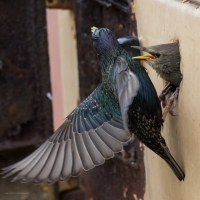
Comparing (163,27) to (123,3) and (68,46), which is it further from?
(68,46)

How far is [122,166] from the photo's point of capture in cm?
244

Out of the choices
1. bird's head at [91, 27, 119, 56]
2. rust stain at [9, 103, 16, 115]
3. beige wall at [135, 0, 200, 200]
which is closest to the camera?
beige wall at [135, 0, 200, 200]

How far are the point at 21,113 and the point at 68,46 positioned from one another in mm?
612

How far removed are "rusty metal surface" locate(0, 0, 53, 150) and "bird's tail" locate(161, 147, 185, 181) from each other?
0.70m

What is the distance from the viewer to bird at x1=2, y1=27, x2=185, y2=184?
188 cm

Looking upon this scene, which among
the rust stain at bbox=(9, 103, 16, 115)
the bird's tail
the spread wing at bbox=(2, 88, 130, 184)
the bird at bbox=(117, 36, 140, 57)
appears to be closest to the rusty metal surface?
the rust stain at bbox=(9, 103, 16, 115)

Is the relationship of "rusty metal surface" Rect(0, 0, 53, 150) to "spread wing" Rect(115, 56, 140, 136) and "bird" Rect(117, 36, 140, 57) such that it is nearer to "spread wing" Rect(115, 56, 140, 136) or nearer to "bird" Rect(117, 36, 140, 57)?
"bird" Rect(117, 36, 140, 57)

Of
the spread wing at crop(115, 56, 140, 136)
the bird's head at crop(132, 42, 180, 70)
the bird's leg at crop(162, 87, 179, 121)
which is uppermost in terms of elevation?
the bird's head at crop(132, 42, 180, 70)

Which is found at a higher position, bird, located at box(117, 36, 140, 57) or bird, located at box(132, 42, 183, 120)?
bird, located at box(117, 36, 140, 57)

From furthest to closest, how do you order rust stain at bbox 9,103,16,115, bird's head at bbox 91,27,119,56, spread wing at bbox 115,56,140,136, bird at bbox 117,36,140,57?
rust stain at bbox 9,103,16,115, bird at bbox 117,36,140,57, bird's head at bbox 91,27,119,56, spread wing at bbox 115,56,140,136

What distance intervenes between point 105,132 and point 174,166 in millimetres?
311

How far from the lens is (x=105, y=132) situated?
6.61 ft

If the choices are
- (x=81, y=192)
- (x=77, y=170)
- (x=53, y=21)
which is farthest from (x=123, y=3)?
(x=53, y=21)

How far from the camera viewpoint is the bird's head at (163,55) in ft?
6.01
